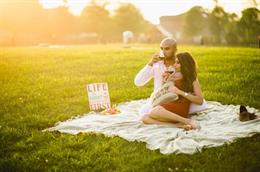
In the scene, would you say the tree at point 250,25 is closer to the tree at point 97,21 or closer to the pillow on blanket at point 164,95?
the pillow on blanket at point 164,95

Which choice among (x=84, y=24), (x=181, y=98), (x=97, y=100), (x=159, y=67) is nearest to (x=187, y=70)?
(x=181, y=98)

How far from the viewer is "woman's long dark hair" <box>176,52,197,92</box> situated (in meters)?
A: 7.20

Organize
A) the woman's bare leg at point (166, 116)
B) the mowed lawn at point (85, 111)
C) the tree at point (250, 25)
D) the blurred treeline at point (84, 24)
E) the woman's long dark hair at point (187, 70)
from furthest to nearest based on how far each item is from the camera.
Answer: the blurred treeline at point (84, 24) → the tree at point (250, 25) → the woman's long dark hair at point (187, 70) → the woman's bare leg at point (166, 116) → the mowed lawn at point (85, 111)

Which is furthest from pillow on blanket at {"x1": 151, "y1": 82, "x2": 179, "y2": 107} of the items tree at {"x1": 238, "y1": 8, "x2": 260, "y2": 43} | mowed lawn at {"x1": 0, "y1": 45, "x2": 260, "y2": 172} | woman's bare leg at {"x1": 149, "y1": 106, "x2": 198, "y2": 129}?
tree at {"x1": 238, "y1": 8, "x2": 260, "y2": 43}

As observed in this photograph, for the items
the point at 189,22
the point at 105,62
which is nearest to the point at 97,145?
the point at 105,62

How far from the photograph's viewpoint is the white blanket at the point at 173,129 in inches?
241

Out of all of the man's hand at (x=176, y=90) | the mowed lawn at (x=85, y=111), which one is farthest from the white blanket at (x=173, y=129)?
the man's hand at (x=176, y=90)

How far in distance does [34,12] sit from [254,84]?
47.3 m

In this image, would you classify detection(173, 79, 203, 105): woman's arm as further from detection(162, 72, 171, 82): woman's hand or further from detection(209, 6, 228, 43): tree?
detection(209, 6, 228, 43): tree

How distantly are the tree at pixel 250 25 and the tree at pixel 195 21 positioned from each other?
20.2m

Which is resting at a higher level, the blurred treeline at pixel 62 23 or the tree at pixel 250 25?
the blurred treeline at pixel 62 23

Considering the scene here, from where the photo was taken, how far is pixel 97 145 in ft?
20.6

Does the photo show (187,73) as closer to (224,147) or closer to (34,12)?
(224,147)

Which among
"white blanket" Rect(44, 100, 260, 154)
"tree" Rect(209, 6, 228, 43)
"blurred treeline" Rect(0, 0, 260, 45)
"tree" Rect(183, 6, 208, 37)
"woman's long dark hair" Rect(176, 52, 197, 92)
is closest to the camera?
"white blanket" Rect(44, 100, 260, 154)
